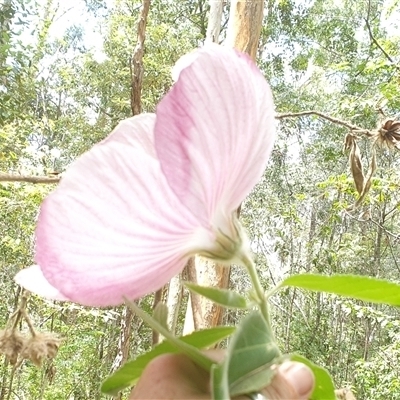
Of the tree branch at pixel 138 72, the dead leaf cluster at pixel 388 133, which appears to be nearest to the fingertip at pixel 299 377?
the dead leaf cluster at pixel 388 133

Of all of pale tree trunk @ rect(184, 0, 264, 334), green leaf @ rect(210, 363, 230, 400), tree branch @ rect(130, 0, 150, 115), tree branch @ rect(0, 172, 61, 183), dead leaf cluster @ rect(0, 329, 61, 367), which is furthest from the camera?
pale tree trunk @ rect(184, 0, 264, 334)

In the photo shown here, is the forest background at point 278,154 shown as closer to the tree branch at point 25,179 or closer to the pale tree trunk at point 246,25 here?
the pale tree trunk at point 246,25

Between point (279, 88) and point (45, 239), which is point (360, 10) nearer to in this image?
point (279, 88)

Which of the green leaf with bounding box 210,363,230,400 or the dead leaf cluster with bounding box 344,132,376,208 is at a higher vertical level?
the dead leaf cluster with bounding box 344,132,376,208

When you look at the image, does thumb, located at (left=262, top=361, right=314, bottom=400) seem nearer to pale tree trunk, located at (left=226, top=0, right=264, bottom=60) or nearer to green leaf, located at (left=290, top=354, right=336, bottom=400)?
→ green leaf, located at (left=290, top=354, right=336, bottom=400)

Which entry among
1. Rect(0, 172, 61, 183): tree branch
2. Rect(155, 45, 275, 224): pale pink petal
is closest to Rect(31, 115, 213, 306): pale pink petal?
Rect(155, 45, 275, 224): pale pink petal

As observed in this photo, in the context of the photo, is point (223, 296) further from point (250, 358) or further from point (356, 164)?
point (356, 164)

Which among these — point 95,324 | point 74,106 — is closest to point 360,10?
point 74,106
